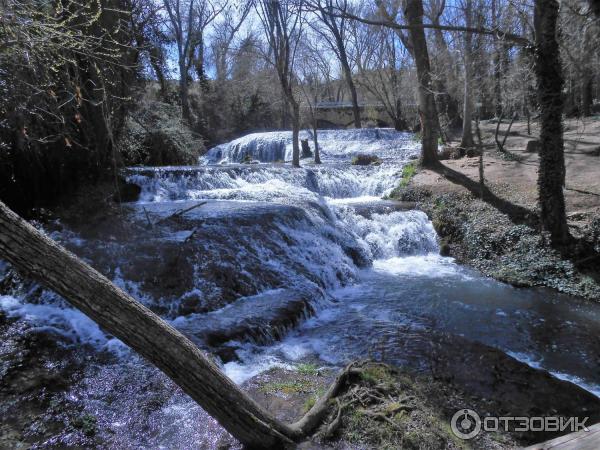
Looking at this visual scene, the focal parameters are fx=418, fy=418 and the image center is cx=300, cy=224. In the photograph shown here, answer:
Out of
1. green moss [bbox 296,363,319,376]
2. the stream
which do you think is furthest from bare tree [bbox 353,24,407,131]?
green moss [bbox 296,363,319,376]

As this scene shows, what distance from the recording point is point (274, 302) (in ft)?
20.1

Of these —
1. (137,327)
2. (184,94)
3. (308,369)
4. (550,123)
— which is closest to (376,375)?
(308,369)

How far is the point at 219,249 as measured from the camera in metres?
7.07

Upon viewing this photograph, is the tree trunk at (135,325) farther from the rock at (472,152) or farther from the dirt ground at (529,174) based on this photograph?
the rock at (472,152)

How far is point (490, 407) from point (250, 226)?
5200 mm

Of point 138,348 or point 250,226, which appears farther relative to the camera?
point 250,226

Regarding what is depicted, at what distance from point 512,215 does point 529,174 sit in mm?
2318

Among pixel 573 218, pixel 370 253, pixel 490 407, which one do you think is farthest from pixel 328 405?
pixel 573 218

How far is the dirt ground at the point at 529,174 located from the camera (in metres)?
8.25

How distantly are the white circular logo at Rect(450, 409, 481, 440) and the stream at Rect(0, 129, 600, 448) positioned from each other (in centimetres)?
86

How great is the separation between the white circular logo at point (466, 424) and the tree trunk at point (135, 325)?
1.46m

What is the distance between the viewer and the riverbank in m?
7.12

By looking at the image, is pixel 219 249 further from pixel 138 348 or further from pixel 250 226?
pixel 138 348

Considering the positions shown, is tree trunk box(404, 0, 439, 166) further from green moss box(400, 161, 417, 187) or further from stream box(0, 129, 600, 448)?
stream box(0, 129, 600, 448)
